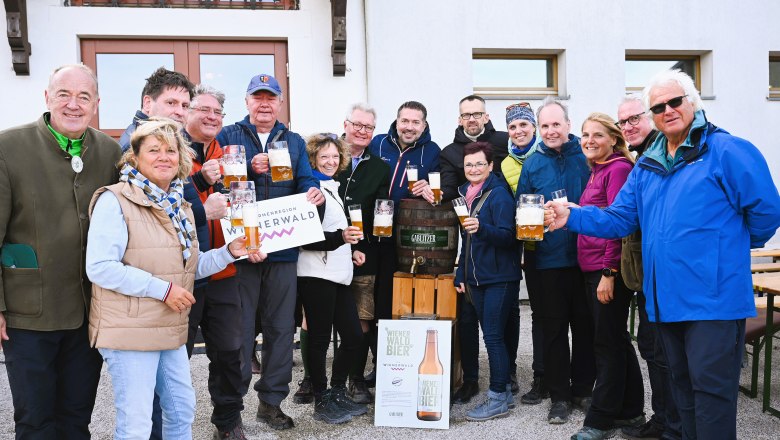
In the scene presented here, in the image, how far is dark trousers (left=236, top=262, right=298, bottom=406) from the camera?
3564mm

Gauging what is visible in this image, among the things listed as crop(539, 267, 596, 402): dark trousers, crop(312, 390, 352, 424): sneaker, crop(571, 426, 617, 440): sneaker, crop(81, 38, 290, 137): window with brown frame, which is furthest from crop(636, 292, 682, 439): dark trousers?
crop(81, 38, 290, 137): window with brown frame

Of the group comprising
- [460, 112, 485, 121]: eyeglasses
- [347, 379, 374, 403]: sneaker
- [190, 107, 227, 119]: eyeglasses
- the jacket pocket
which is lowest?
[347, 379, 374, 403]: sneaker

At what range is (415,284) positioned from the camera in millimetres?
3998

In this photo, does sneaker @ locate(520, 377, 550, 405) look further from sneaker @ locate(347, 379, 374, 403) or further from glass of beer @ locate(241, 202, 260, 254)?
glass of beer @ locate(241, 202, 260, 254)

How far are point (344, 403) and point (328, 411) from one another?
0.42 ft

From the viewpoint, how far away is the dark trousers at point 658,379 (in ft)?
10.2

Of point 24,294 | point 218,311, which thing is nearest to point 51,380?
point 24,294

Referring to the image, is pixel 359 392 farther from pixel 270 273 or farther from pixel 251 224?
pixel 251 224

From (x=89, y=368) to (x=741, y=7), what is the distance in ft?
26.9

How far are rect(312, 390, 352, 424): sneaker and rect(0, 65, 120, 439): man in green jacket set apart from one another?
1.65 m

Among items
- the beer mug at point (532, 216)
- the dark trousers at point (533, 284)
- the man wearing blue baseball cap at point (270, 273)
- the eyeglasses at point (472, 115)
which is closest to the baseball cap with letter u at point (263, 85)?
the man wearing blue baseball cap at point (270, 273)

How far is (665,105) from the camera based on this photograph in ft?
8.20

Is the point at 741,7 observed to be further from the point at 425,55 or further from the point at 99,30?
the point at 99,30

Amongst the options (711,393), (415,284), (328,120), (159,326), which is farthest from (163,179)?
(328,120)
